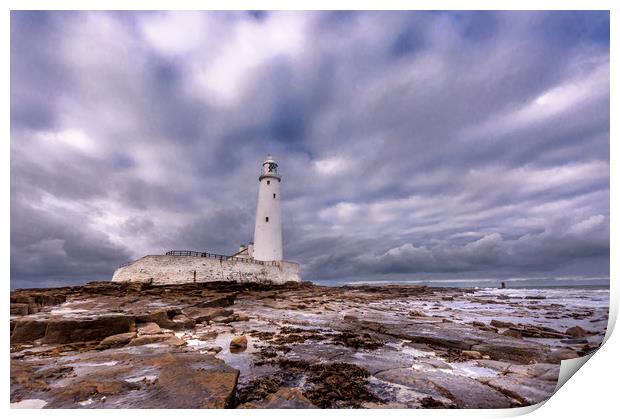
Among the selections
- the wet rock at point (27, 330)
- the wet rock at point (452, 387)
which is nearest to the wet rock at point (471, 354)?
the wet rock at point (452, 387)

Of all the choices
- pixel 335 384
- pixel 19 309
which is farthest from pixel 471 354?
pixel 19 309

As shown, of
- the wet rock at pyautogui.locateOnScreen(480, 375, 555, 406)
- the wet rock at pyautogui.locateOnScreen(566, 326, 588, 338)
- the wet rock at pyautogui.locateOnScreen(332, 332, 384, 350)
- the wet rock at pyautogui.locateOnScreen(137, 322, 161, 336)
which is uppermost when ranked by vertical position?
the wet rock at pyautogui.locateOnScreen(137, 322, 161, 336)

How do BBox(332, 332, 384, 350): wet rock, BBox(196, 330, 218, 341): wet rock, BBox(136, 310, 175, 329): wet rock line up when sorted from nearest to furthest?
BBox(332, 332, 384, 350): wet rock < BBox(196, 330, 218, 341): wet rock < BBox(136, 310, 175, 329): wet rock

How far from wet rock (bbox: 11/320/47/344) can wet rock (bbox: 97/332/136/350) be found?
1.24m

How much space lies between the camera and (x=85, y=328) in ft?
20.8

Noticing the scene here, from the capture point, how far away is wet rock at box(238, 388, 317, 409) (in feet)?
11.6

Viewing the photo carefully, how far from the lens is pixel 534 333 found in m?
8.45

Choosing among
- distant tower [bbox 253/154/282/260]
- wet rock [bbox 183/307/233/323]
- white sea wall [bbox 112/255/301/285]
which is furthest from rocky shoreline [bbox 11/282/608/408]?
distant tower [bbox 253/154/282/260]

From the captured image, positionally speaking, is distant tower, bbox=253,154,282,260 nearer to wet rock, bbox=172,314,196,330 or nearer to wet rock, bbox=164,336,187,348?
wet rock, bbox=172,314,196,330

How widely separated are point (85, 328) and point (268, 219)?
28598mm

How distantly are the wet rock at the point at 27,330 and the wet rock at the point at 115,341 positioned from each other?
1241 millimetres

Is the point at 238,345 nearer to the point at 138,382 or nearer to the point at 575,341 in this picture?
the point at 138,382
